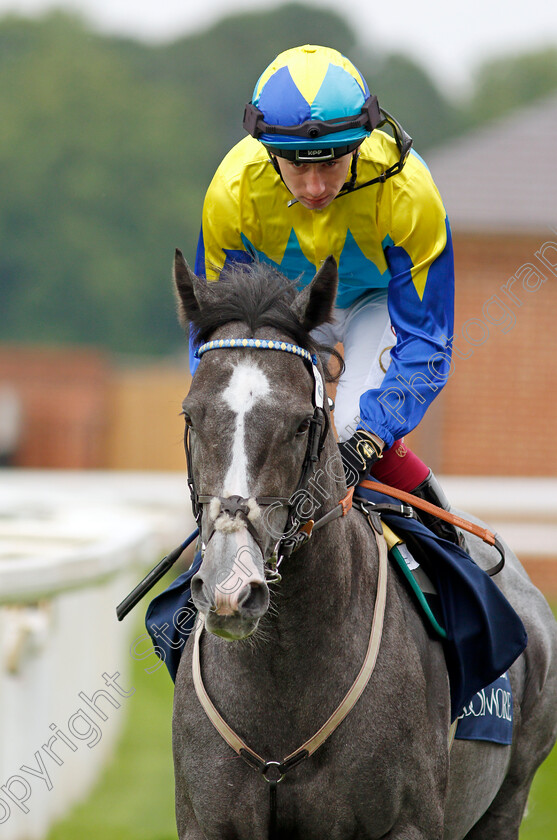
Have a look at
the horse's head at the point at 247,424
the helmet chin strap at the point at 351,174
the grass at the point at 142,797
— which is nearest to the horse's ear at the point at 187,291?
the horse's head at the point at 247,424

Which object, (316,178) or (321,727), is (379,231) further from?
(321,727)

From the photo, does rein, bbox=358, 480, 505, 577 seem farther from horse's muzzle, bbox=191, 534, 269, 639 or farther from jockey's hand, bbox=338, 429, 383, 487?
horse's muzzle, bbox=191, 534, 269, 639

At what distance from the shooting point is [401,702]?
3.46m

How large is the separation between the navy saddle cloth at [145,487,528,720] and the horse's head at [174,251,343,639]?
0.84 metres

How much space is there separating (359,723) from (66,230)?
45791 mm

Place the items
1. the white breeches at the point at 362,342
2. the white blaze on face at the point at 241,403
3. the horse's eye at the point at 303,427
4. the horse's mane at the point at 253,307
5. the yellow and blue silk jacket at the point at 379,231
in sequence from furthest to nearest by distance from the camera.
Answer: the white breeches at the point at 362,342 < the yellow and blue silk jacket at the point at 379,231 < the horse's mane at the point at 253,307 < the horse's eye at the point at 303,427 < the white blaze on face at the point at 241,403

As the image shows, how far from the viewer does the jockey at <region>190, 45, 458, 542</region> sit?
11.9 ft

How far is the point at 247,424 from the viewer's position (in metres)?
2.95

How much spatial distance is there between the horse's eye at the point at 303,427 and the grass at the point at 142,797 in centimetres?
315

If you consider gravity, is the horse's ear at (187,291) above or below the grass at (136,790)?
above

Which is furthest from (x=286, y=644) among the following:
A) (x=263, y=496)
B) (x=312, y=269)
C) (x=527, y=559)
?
(x=527, y=559)

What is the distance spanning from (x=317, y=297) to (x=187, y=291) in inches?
14.6

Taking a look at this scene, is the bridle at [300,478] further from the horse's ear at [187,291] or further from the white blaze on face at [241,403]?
the horse's ear at [187,291]

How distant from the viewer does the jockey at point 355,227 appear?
363cm
